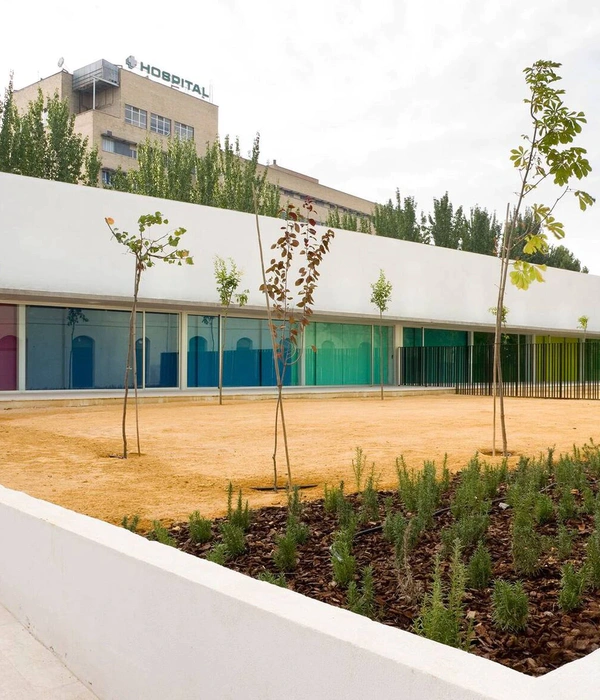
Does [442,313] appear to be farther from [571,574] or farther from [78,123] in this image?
[78,123]

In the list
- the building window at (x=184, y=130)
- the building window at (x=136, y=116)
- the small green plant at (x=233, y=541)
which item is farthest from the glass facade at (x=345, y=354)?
the building window at (x=184, y=130)

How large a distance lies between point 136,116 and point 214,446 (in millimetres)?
49837

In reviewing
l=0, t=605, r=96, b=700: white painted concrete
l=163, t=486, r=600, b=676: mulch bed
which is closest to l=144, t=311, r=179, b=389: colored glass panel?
l=163, t=486, r=600, b=676: mulch bed

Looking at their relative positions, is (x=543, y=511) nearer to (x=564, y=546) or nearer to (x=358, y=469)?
(x=564, y=546)

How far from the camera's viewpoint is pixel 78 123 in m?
52.3

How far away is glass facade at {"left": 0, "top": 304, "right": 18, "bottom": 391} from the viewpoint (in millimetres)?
18625

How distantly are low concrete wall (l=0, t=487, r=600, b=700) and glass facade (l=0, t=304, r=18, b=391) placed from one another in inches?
623

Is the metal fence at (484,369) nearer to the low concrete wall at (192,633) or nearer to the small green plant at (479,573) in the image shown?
the small green plant at (479,573)

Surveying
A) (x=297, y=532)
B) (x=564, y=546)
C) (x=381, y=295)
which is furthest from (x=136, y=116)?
(x=564, y=546)

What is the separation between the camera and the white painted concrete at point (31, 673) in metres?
3.06

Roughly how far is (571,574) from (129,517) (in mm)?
3404

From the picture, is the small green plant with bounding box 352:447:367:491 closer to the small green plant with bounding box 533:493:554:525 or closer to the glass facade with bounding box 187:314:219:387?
the small green plant with bounding box 533:493:554:525

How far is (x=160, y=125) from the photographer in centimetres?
5653

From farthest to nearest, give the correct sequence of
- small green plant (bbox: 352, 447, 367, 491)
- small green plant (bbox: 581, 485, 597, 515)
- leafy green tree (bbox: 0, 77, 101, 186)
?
leafy green tree (bbox: 0, 77, 101, 186), small green plant (bbox: 352, 447, 367, 491), small green plant (bbox: 581, 485, 597, 515)
